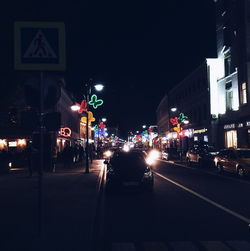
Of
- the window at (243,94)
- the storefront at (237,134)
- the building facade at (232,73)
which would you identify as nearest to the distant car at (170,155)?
the building facade at (232,73)

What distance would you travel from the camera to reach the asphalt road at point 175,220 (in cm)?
678

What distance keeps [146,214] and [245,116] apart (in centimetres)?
2746

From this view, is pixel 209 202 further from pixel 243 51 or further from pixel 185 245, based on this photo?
pixel 243 51

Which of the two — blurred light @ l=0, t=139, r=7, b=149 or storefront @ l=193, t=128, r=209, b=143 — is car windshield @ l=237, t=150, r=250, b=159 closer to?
storefront @ l=193, t=128, r=209, b=143

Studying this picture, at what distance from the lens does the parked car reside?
29.1 m

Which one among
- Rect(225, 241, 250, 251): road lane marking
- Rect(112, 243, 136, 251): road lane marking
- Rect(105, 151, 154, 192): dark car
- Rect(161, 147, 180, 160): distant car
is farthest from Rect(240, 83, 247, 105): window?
Rect(112, 243, 136, 251): road lane marking

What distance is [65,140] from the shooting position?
184 ft

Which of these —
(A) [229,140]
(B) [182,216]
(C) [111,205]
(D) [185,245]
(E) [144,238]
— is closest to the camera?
(D) [185,245]

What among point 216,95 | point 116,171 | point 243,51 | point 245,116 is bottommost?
point 116,171

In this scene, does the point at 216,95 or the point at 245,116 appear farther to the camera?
the point at 216,95

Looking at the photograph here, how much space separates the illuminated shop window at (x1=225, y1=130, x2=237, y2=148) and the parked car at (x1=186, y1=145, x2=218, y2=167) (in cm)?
858

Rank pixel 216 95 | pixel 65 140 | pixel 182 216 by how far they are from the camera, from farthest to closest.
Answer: pixel 65 140, pixel 216 95, pixel 182 216

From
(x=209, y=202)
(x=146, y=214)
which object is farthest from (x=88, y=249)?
(x=209, y=202)

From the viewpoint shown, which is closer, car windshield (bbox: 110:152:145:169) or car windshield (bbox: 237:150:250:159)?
car windshield (bbox: 110:152:145:169)
